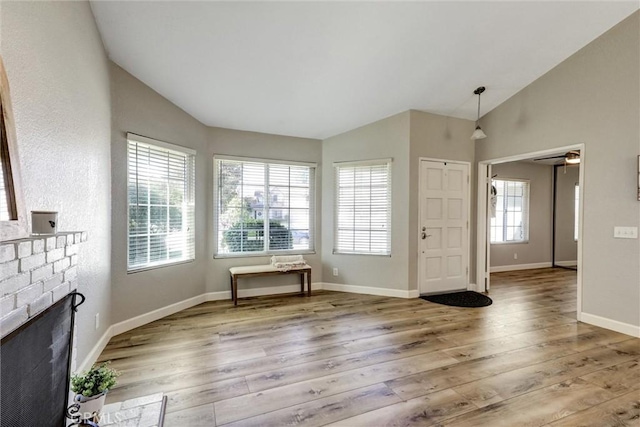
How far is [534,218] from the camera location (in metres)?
6.60

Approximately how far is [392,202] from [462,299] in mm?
1752

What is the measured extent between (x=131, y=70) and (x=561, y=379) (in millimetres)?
4790

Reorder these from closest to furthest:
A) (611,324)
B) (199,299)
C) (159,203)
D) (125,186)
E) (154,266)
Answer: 1. (125,186)
2. (611,324)
3. (154,266)
4. (159,203)
5. (199,299)

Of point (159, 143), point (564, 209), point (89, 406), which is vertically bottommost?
point (89, 406)

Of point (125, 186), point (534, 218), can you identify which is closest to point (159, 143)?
point (125, 186)

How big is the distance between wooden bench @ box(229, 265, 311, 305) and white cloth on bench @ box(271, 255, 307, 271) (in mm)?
50

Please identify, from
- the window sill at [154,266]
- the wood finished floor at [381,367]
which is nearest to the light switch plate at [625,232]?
the wood finished floor at [381,367]

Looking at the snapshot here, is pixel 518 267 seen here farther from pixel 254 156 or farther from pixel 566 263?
pixel 254 156

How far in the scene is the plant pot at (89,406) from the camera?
1417 mm

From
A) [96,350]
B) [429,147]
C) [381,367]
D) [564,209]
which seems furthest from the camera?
[564,209]

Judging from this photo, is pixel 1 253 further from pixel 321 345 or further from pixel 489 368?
pixel 489 368

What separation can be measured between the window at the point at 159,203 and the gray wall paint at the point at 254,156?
0.35 m

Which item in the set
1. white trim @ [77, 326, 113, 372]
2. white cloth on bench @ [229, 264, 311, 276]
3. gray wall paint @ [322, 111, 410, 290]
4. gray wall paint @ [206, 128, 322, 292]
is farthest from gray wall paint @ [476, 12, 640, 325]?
white trim @ [77, 326, 113, 372]

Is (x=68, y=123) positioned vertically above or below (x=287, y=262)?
above
